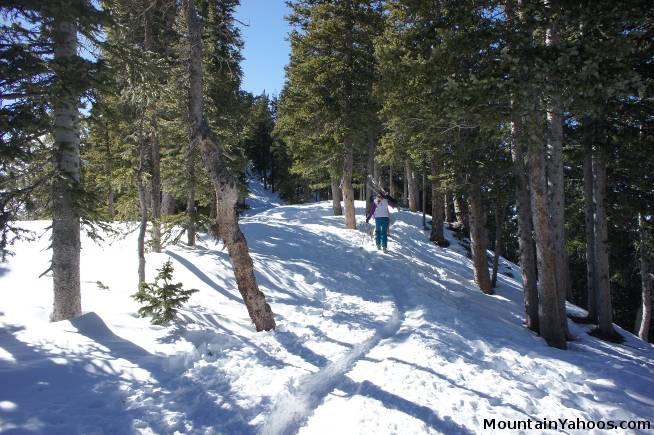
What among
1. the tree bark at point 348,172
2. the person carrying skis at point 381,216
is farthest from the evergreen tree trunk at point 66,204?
the tree bark at point 348,172

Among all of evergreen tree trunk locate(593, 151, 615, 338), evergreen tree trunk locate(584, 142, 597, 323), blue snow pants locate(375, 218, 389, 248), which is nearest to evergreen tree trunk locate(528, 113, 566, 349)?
evergreen tree trunk locate(593, 151, 615, 338)

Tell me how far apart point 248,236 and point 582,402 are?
13121 millimetres

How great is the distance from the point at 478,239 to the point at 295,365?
863 cm

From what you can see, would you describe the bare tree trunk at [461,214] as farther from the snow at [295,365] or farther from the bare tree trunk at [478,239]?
the snow at [295,365]

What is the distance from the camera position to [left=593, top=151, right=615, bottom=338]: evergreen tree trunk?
11141 millimetres

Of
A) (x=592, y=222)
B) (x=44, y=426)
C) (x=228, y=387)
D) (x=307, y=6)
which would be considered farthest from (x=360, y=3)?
(x=44, y=426)

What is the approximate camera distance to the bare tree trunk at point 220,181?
273 inches

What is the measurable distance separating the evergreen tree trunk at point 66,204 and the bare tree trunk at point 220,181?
2335 millimetres

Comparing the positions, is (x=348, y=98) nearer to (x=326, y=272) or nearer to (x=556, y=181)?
(x=326, y=272)

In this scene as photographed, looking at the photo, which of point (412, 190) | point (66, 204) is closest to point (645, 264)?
point (412, 190)

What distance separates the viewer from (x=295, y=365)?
5.79 meters

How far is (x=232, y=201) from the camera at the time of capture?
7039mm

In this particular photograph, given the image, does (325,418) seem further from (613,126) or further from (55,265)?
(613,126)

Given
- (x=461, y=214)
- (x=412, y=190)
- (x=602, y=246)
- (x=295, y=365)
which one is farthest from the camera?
(x=412, y=190)
